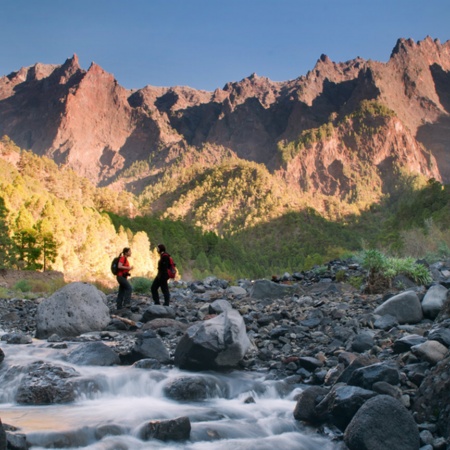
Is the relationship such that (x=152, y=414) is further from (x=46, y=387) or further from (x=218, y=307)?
(x=218, y=307)

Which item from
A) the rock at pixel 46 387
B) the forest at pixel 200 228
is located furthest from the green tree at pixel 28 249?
the rock at pixel 46 387

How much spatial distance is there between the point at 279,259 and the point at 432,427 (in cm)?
12911

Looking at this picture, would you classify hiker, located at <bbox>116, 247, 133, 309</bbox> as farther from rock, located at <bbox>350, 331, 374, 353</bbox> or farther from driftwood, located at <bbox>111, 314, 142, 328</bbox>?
rock, located at <bbox>350, 331, 374, 353</bbox>

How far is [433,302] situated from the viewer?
11.0 m

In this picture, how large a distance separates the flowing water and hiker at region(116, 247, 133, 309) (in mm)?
5780

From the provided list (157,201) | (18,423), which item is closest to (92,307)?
(18,423)

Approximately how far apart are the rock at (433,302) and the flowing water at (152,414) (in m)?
4.33

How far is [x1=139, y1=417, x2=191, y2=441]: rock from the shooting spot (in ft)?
22.0

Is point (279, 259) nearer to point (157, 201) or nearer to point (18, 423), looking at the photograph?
point (157, 201)

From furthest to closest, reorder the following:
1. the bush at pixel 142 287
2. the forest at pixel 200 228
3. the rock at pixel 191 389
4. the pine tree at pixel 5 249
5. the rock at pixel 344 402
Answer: the forest at pixel 200 228, the pine tree at pixel 5 249, the bush at pixel 142 287, the rock at pixel 191 389, the rock at pixel 344 402

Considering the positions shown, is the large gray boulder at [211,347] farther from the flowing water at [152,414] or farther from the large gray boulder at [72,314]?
the large gray boulder at [72,314]

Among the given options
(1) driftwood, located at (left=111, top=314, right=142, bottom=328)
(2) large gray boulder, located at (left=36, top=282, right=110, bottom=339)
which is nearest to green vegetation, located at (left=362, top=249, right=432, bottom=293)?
(1) driftwood, located at (left=111, top=314, right=142, bottom=328)

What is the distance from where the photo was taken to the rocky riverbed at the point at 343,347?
6031 millimetres

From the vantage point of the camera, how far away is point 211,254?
125 meters
